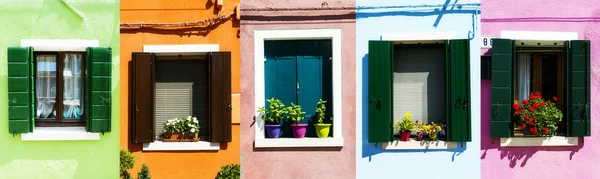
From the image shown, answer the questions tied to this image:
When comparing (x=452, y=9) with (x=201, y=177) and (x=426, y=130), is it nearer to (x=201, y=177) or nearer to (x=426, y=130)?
(x=426, y=130)

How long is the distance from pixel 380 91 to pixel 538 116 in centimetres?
230

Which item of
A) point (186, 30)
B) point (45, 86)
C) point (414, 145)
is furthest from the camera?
point (45, 86)

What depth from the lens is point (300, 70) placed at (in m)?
9.17

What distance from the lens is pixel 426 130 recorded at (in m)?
8.88

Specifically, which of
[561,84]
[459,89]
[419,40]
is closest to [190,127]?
[419,40]

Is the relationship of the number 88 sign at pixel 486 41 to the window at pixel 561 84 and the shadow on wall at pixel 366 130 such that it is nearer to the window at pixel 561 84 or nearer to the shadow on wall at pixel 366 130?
the window at pixel 561 84

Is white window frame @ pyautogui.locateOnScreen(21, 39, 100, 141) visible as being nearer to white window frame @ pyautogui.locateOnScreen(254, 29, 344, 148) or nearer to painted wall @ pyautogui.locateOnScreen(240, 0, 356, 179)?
painted wall @ pyautogui.locateOnScreen(240, 0, 356, 179)

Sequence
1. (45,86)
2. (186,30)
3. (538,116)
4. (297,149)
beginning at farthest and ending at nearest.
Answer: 1. (45,86)
2. (186,30)
3. (297,149)
4. (538,116)

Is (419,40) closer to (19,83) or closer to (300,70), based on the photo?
(300,70)

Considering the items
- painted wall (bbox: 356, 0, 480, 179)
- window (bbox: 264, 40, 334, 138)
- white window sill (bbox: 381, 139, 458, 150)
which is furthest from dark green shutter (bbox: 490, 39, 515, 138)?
window (bbox: 264, 40, 334, 138)

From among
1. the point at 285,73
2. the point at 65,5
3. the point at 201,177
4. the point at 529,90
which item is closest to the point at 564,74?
the point at 529,90

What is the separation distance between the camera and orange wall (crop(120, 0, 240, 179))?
905 cm

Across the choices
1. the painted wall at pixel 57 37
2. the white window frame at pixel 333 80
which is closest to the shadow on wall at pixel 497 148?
the white window frame at pixel 333 80

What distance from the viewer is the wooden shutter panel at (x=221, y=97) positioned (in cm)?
895
